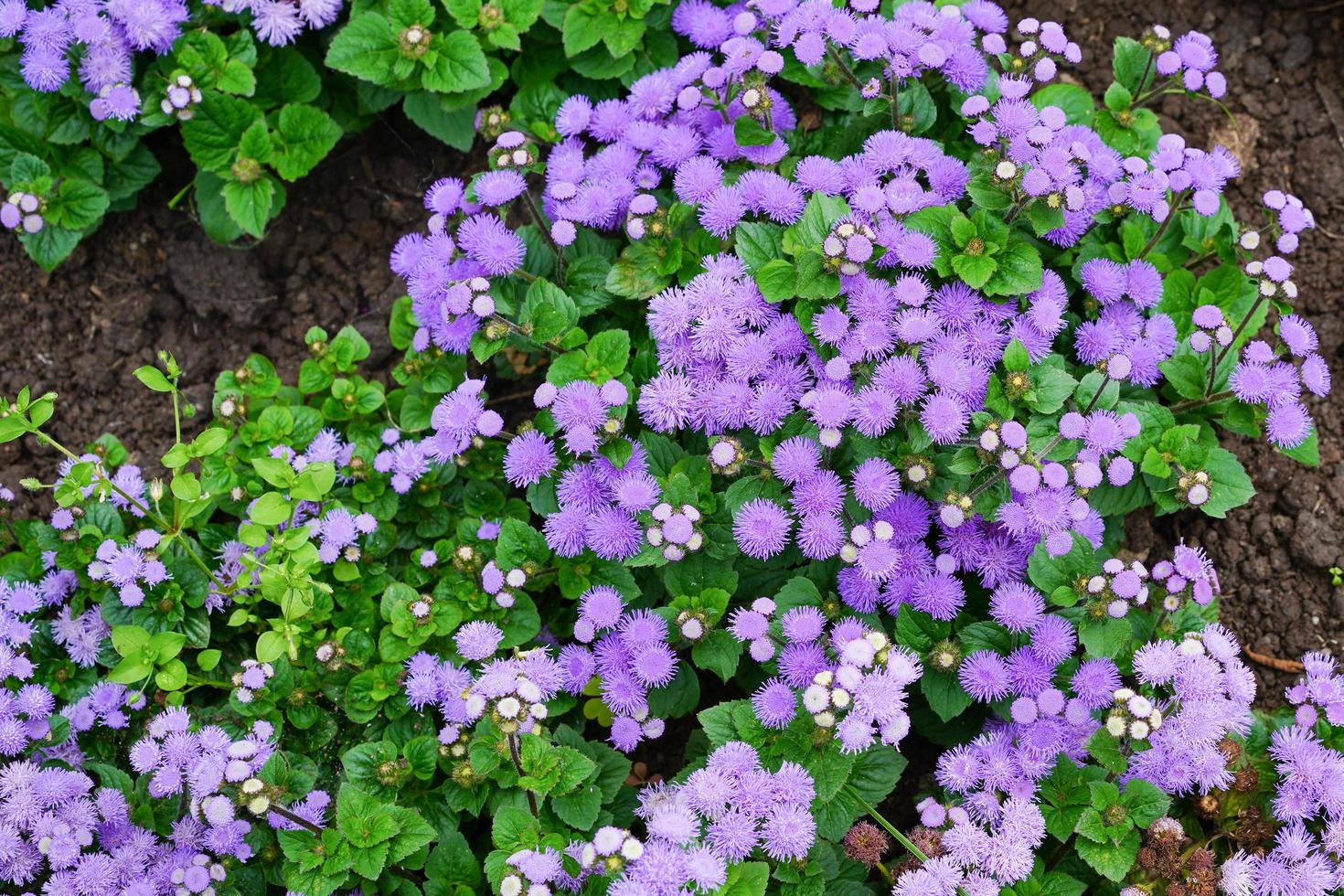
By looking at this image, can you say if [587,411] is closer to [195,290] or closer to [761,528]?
[761,528]

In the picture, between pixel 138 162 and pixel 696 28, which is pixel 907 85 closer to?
pixel 696 28

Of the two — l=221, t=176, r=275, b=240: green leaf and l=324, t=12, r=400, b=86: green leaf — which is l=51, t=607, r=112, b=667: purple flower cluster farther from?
l=324, t=12, r=400, b=86: green leaf

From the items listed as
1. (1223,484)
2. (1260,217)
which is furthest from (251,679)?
(1260,217)

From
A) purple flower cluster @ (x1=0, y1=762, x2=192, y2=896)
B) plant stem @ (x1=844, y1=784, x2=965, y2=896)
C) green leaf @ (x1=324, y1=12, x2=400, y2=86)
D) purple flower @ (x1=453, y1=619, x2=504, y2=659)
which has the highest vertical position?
green leaf @ (x1=324, y1=12, x2=400, y2=86)

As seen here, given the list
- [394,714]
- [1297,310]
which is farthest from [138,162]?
[1297,310]

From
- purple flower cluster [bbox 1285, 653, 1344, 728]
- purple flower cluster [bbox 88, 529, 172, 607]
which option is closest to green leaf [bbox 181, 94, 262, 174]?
purple flower cluster [bbox 88, 529, 172, 607]
